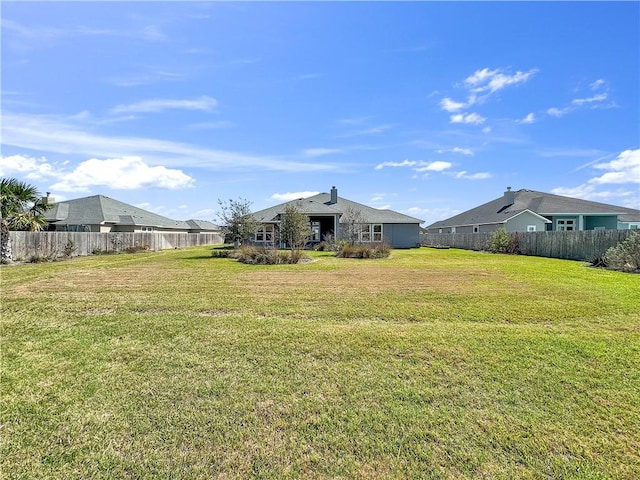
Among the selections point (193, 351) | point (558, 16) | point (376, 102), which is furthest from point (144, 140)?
point (558, 16)

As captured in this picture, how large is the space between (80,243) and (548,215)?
132ft

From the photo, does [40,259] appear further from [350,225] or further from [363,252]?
[350,225]

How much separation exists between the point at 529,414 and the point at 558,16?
14.4 meters

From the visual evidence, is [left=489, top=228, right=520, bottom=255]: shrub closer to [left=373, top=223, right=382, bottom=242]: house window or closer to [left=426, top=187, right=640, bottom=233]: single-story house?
[left=426, top=187, right=640, bottom=233]: single-story house

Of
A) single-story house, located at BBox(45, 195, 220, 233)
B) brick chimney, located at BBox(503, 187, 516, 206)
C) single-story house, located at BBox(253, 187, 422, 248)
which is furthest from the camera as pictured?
brick chimney, located at BBox(503, 187, 516, 206)

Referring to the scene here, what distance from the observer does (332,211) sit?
98.2ft

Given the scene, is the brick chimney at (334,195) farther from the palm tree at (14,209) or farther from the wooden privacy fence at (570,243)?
the palm tree at (14,209)

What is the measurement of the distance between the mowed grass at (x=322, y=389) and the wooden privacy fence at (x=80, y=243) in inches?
585

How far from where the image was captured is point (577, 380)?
13.8 feet

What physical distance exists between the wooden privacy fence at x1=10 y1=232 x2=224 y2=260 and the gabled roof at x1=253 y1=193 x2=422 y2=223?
20.8ft

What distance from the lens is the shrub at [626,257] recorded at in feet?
45.3

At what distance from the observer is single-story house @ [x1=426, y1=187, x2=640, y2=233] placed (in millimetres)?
32938

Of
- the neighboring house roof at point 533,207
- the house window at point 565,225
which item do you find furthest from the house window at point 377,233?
the house window at point 565,225

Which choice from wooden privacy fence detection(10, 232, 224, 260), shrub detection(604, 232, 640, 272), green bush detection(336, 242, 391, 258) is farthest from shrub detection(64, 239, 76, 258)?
shrub detection(604, 232, 640, 272)
